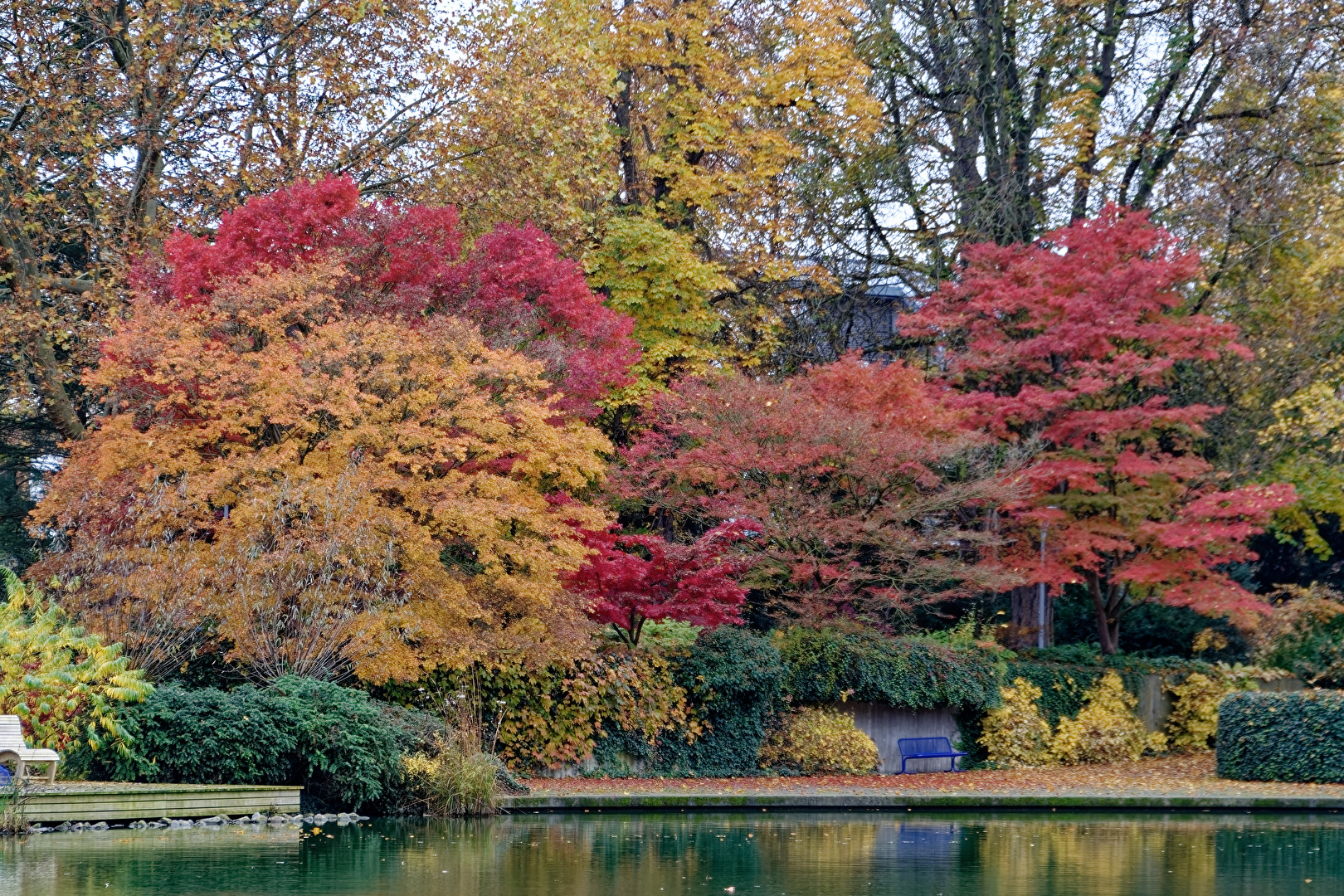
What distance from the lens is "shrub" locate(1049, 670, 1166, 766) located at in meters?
21.4

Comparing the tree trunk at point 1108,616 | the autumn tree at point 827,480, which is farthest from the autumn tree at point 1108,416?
the autumn tree at point 827,480

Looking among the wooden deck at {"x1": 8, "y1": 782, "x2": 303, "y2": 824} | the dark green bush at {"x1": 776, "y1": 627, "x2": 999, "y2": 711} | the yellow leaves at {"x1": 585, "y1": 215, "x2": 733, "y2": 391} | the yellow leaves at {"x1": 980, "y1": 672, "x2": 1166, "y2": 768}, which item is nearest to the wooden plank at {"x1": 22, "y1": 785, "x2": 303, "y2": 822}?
the wooden deck at {"x1": 8, "y1": 782, "x2": 303, "y2": 824}

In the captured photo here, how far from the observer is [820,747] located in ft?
63.9

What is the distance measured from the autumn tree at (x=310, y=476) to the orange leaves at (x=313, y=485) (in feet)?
0.09

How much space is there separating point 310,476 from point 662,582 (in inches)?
200

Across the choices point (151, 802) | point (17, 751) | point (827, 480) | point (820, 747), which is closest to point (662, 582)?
point (827, 480)

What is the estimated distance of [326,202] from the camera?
17.3 metres

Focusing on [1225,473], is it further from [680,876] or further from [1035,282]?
[680,876]

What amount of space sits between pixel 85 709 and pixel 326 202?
6572 millimetres

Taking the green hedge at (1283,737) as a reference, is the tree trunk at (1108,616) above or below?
above

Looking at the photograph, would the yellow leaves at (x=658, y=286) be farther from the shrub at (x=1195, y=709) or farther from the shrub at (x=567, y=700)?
the shrub at (x=1195, y=709)

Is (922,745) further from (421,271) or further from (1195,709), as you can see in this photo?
(421,271)

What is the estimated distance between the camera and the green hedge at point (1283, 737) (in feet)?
61.4

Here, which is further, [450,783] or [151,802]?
[450,783]
